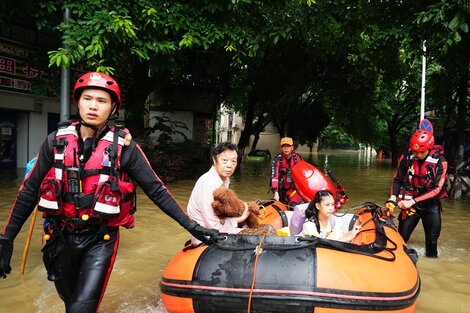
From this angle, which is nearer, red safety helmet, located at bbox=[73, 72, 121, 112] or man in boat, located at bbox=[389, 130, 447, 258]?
red safety helmet, located at bbox=[73, 72, 121, 112]

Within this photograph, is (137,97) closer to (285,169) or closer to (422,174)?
(285,169)

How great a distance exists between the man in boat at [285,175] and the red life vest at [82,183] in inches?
175

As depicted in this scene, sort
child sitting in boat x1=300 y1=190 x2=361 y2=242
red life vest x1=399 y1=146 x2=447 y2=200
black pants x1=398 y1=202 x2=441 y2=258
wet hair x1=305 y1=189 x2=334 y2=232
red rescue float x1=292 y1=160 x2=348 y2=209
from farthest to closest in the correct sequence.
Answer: red rescue float x1=292 y1=160 x2=348 y2=209 → black pants x1=398 y1=202 x2=441 y2=258 → red life vest x1=399 y1=146 x2=447 y2=200 → wet hair x1=305 y1=189 x2=334 y2=232 → child sitting in boat x1=300 y1=190 x2=361 y2=242

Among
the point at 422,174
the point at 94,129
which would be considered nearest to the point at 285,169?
the point at 422,174

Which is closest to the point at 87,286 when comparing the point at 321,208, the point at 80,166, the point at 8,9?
the point at 80,166

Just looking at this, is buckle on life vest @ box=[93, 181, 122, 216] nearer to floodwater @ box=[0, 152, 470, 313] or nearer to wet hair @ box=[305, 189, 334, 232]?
floodwater @ box=[0, 152, 470, 313]

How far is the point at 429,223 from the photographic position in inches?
233

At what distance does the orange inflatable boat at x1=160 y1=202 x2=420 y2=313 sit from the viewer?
3060 mm

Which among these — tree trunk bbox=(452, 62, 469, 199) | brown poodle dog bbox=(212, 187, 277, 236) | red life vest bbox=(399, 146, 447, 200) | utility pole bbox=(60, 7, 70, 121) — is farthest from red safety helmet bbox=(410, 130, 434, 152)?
tree trunk bbox=(452, 62, 469, 199)

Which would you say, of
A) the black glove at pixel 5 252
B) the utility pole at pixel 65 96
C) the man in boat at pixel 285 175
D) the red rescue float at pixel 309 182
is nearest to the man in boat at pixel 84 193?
the black glove at pixel 5 252

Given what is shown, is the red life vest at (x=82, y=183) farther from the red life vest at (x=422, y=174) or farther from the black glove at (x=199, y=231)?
the red life vest at (x=422, y=174)

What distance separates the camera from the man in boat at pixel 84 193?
2.62m

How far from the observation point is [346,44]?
14.4 metres

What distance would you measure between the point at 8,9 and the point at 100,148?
7338 mm
